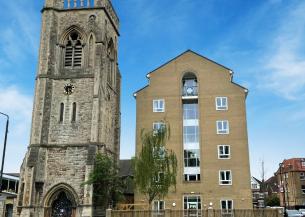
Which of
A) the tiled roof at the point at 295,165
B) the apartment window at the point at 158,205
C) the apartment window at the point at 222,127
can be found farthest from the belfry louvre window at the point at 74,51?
the tiled roof at the point at 295,165

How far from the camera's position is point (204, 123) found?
40.6 m

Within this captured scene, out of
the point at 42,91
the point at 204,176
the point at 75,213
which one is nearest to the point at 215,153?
the point at 204,176

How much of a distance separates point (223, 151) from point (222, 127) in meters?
2.51

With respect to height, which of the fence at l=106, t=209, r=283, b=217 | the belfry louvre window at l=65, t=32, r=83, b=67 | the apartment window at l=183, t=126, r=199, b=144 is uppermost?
the belfry louvre window at l=65, t=32, r=83, b=67

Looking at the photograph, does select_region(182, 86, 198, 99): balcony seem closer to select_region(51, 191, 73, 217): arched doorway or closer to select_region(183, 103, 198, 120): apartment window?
select_region(183, 103, 198, 120): apartment window

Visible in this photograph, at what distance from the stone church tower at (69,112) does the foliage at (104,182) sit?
68 cm

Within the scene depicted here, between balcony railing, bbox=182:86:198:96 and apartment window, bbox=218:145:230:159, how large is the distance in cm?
646

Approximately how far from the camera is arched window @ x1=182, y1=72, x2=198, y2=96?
42041mm

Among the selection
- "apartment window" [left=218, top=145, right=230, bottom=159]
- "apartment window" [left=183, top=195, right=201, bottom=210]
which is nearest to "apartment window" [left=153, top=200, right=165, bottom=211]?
"apartment window" [left=183, top=195, right=201, bottom=210]

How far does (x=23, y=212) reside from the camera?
3509 centimetres

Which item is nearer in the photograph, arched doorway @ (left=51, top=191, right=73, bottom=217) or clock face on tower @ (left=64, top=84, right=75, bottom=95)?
arched doorway @ (left=51, top=191, right=73, bottom=217)

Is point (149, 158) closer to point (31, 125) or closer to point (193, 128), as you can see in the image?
point (193, 128)

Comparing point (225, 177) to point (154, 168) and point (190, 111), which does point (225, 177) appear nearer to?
point (190, 111)

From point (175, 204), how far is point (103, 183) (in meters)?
7.68
